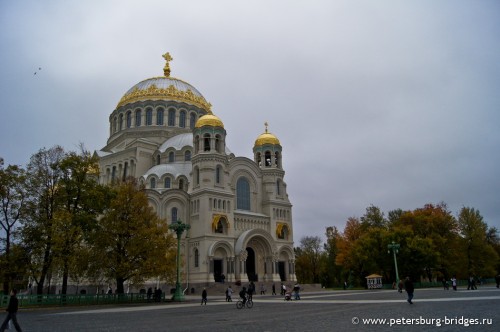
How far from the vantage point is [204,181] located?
4678 centimetres

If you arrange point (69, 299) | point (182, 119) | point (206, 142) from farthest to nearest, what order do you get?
point (182, 119) → point (206, 142) → point (69, 299)

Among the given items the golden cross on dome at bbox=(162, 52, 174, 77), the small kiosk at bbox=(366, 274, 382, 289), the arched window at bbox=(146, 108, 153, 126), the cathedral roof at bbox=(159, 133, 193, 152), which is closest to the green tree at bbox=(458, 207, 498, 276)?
the small kiosk at bbox=(366, 274, 382, 289)

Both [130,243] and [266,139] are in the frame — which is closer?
[130,243]

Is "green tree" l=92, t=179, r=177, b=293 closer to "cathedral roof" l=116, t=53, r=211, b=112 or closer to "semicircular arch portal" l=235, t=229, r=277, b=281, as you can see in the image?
"semicircular arch portal" l=235, t=229, r=277, b=281

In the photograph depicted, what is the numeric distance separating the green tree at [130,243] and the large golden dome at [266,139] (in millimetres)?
26940

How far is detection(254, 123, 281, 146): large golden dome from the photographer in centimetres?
5500

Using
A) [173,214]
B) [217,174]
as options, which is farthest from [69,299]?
[217,174]

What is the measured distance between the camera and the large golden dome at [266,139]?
5500 centimetres

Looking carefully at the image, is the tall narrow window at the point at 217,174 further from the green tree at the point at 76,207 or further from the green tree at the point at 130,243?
the green tree at the point at 76,207

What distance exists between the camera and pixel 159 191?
4794cm

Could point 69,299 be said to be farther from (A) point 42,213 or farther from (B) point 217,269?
(B) point 217,269

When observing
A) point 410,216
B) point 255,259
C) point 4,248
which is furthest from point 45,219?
point 410,216

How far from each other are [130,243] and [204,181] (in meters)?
18.3

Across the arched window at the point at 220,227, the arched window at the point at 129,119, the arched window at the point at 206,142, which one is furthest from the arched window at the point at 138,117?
the arched window at the point at 220,227
